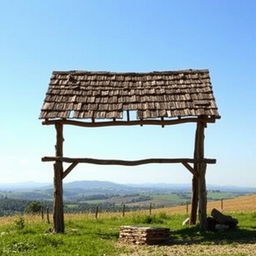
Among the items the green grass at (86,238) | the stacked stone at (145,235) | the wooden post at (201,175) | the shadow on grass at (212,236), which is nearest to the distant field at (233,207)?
the green grass at (86,238)

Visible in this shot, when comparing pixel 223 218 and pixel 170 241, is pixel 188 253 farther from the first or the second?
pixel 223 218

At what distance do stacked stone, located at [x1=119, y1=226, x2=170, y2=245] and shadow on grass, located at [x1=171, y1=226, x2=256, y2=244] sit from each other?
614mm

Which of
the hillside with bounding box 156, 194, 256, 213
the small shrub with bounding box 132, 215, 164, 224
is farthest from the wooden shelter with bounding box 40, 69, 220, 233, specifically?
the hillside with bounding box 156, 194, 256, 213

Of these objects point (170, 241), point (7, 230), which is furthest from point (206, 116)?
point (7, 230)

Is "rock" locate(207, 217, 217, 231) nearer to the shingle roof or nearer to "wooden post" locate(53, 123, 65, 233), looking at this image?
the shingle roof

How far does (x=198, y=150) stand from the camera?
22766 mm

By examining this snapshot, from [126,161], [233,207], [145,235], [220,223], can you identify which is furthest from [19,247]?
[233,207]

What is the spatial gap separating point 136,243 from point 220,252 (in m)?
3.67

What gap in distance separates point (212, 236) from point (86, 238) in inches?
202

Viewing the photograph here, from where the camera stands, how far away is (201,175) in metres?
22.4

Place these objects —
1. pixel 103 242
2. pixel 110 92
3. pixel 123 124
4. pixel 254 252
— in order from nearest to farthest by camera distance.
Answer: pixel 254 252, pixel 103 242, pixel 123 124, pixel 110 92

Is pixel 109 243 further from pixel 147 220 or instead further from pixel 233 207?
pixel 233 207

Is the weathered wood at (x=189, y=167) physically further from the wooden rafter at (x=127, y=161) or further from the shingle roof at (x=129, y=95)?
the shingle roof at (x=129, y=95)

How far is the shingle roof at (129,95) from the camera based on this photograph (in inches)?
861
